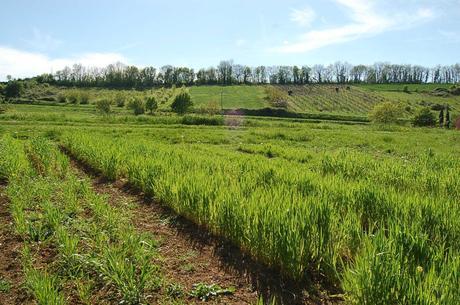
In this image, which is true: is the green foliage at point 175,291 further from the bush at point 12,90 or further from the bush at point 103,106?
the bush at point 12,90

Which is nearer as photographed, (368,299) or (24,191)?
(368,299)

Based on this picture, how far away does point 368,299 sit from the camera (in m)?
3.22

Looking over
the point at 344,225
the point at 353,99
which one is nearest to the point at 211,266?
the point at 344,225

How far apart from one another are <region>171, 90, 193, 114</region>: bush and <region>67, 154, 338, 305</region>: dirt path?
198 feet

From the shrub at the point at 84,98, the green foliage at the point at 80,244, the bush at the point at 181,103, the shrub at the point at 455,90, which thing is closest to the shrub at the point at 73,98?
the shrub at the point at 84,98

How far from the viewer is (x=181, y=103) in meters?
66.5

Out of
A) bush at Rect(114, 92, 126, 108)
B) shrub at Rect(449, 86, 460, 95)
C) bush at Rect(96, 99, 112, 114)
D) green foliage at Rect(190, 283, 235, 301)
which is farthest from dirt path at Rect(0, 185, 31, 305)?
shrub at Rect(449, 86, 460, 95)

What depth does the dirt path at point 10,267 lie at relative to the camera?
4018 mm

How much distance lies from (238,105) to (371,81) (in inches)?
3430

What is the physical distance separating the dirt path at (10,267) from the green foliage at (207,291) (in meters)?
1.76

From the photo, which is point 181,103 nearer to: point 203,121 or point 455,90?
point 203,121

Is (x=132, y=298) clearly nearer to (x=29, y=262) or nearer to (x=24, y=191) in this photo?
(x=29, y=262)

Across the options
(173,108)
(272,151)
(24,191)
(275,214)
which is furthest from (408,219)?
(173,108)

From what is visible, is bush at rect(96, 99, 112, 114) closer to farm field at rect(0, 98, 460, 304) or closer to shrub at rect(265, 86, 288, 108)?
shrub at rect(265, 86, 288, 108)
